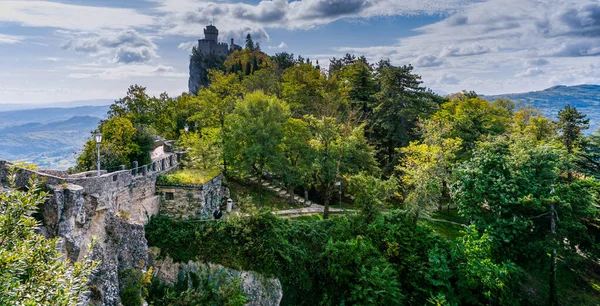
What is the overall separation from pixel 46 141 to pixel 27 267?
142389 mm

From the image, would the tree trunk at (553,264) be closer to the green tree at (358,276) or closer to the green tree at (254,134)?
the green tree at (358,276)

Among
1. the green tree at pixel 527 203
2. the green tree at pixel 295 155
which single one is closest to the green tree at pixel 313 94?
the green tree at pixel 295 155

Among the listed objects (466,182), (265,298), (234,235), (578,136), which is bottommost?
(265,298)

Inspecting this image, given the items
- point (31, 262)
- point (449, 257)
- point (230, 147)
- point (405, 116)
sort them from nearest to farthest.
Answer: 1. point (31, 262)
2. point (449, 257)
3. point (230, 147)
4. point (405, 116)

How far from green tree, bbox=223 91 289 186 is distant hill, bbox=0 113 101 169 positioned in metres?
72.3

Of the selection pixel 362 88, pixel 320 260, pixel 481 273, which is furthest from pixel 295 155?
pixel 481 273

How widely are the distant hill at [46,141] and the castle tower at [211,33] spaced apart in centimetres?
3867

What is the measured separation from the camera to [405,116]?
30.6 meters

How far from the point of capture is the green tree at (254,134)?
23.6 metres

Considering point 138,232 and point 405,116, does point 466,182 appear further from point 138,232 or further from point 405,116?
point 138,232

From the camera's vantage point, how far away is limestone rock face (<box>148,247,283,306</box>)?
54.4 feet

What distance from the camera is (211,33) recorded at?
95000mm

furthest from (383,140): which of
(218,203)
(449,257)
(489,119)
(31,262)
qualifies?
(31,262)

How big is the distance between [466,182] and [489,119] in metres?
14.8
